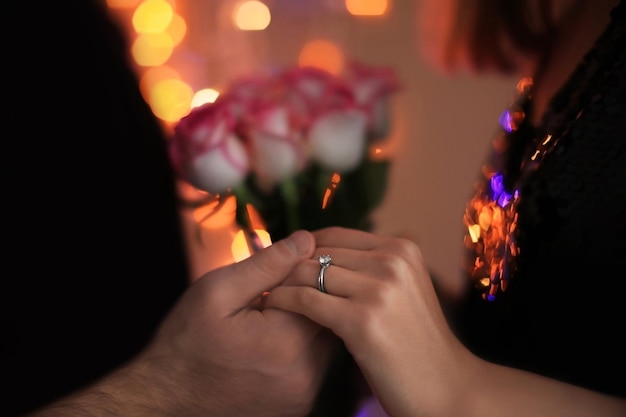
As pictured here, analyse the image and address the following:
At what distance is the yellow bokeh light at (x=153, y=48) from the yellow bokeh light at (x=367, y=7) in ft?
1.37

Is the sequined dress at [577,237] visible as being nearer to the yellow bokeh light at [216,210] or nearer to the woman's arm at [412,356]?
the woman's arm at [412,356]

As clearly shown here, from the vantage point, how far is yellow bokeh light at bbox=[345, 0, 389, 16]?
4.12 feet

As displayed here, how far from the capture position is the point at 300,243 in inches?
23.1

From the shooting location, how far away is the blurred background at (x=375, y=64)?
123 cm

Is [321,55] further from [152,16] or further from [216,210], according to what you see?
[216,210]

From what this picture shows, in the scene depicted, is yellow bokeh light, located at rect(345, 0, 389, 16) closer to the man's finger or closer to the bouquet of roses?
the bouquet of roses

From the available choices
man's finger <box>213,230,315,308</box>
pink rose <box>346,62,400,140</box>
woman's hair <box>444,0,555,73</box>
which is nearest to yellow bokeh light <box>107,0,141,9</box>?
woman's hair <box>444,0,555,73</box>

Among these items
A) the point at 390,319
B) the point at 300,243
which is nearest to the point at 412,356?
the point at 390,319

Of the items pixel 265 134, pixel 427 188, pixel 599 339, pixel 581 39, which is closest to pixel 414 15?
pixel 427 188

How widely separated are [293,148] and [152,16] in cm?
89

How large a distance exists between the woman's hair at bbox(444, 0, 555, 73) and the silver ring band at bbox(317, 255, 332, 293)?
17.1 inches

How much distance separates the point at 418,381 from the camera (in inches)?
20.1

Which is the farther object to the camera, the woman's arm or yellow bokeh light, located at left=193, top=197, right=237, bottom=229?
yellow bokeh light, located at left=193, top=197, right=237, bottom=229

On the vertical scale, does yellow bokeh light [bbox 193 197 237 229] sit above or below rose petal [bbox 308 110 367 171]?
below
